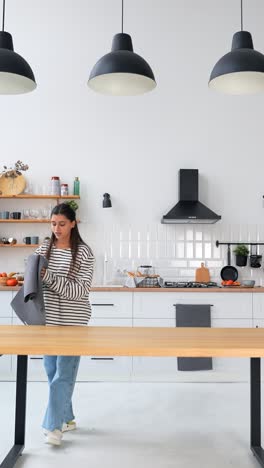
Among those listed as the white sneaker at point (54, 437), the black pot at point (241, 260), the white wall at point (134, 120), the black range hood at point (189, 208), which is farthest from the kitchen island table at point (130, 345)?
the white wall at point (134, 120)

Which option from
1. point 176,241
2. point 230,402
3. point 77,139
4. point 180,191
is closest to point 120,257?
point 176,241

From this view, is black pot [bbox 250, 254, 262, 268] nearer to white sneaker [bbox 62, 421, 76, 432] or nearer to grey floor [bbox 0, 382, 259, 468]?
grey floor [bbox 0, 382, 259, 468]

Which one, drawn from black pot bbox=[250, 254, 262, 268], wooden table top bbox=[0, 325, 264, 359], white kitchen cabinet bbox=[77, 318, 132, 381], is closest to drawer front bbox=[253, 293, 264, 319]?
black pot bbox=[250, 254, 262, 268]

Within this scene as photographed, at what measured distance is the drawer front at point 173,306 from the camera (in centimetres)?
421

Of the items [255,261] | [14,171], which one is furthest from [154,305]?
[14,171]

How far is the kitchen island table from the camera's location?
1.76 metres

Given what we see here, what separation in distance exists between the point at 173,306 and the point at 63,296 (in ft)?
6.06

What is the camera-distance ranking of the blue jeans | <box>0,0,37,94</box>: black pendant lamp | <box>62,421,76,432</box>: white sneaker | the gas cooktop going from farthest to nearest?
the gas cooktop, <box>62,421,76,432</box>: white sneaker, the blue jeans, <box>0,0,37,94</box>: black pendant lamp

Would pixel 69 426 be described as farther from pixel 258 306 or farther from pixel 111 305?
pixel 258 306

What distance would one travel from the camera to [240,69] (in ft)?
7.77

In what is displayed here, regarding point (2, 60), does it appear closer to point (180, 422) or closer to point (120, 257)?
point (180, 422)

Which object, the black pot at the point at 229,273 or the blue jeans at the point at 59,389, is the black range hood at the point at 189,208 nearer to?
the black pot at the point at 229,273

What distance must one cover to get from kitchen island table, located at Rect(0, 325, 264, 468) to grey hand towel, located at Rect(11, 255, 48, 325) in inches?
5.8

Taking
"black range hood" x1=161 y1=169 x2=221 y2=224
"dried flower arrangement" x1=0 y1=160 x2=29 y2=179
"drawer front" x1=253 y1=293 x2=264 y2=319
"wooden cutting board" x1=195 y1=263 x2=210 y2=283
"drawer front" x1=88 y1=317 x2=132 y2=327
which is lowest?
"drawer front" x1=88 y1=317 x2=132 y2=327
